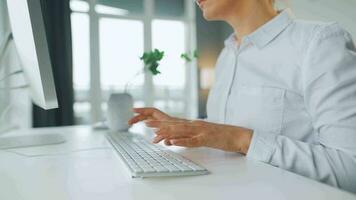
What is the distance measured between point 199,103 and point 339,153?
462 centimetres

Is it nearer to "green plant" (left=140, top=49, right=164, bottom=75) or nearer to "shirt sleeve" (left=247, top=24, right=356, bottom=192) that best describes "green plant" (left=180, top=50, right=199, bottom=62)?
"green plant" (left=140, top=49, right=164, bottom=75)

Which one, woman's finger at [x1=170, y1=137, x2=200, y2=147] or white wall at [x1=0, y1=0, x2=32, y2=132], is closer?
woman's finger at [x1=170, y1=137, x2=200, y2=147]

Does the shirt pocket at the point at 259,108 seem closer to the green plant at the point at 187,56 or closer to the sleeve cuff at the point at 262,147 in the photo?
the sleeve cuff at the point at 262,147

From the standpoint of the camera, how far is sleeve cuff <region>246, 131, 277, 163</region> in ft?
2.33

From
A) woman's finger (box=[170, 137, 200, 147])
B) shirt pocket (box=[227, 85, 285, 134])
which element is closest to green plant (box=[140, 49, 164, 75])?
shirt pocket (box=[227, 85, 285, 134])

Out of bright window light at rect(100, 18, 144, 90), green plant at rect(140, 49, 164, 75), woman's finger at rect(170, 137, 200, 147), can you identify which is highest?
bright window light at rect(100, 18, 144, 90)

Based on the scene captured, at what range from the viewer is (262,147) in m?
0.72

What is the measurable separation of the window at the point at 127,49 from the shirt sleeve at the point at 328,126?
134 inches

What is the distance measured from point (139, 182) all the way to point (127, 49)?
4470 mm

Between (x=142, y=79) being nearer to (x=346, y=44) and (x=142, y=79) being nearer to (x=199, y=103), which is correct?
(x=199, y=103)

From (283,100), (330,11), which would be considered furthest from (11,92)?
(330,11)

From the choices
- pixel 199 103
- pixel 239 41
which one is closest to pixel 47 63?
pixel 239 41

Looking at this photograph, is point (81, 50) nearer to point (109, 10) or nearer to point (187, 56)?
point (109, 10)

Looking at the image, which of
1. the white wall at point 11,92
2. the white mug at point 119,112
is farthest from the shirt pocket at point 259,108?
the white wall at point 11,92
